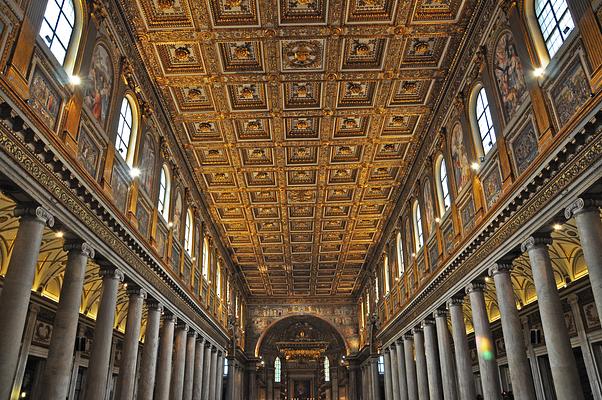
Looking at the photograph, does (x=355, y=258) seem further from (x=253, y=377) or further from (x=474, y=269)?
(x=474, y=269)

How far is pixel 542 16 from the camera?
458 inches

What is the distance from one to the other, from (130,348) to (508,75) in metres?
13.3

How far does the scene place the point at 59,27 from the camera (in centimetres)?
1107

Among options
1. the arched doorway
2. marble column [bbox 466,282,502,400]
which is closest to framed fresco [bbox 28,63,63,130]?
marble column [bbox 466,282,502,400]

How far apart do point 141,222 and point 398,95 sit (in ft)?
32.9

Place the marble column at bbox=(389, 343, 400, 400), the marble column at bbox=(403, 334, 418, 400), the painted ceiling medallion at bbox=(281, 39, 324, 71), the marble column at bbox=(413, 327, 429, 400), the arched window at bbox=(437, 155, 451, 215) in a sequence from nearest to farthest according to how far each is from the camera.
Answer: the painted ceiling medallion at bbox=(281, 39, 324, 71) < the arched window at bbox=(437, 155, 451, 215) < the marble column at bbox=(413, 327, 429, 400) < the marble column at bbox=(403, 334, 418, 400) < the marble column at bbox=(389, 343, 400, 400)

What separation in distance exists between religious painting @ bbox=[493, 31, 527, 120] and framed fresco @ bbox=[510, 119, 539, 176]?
74 cm

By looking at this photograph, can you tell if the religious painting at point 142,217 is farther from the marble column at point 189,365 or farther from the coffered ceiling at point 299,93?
the marble column at point 189,365

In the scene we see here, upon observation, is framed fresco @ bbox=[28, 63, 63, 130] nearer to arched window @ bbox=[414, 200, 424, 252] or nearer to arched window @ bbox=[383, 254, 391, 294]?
arched window @ bbox=[414, 200, 424, 252]

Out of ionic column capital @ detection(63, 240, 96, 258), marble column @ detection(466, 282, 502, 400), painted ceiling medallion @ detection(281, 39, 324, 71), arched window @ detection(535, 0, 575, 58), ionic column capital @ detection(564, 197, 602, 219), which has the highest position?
painted ceiling medallion @ detection(281, 39, 324, 71)

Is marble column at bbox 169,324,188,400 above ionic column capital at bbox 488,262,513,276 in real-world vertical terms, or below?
below

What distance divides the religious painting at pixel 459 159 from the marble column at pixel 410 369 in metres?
11.0

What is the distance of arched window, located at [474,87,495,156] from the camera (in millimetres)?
14750

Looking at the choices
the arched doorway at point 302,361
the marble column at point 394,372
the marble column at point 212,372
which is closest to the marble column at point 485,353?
the marble column at point 394,372
